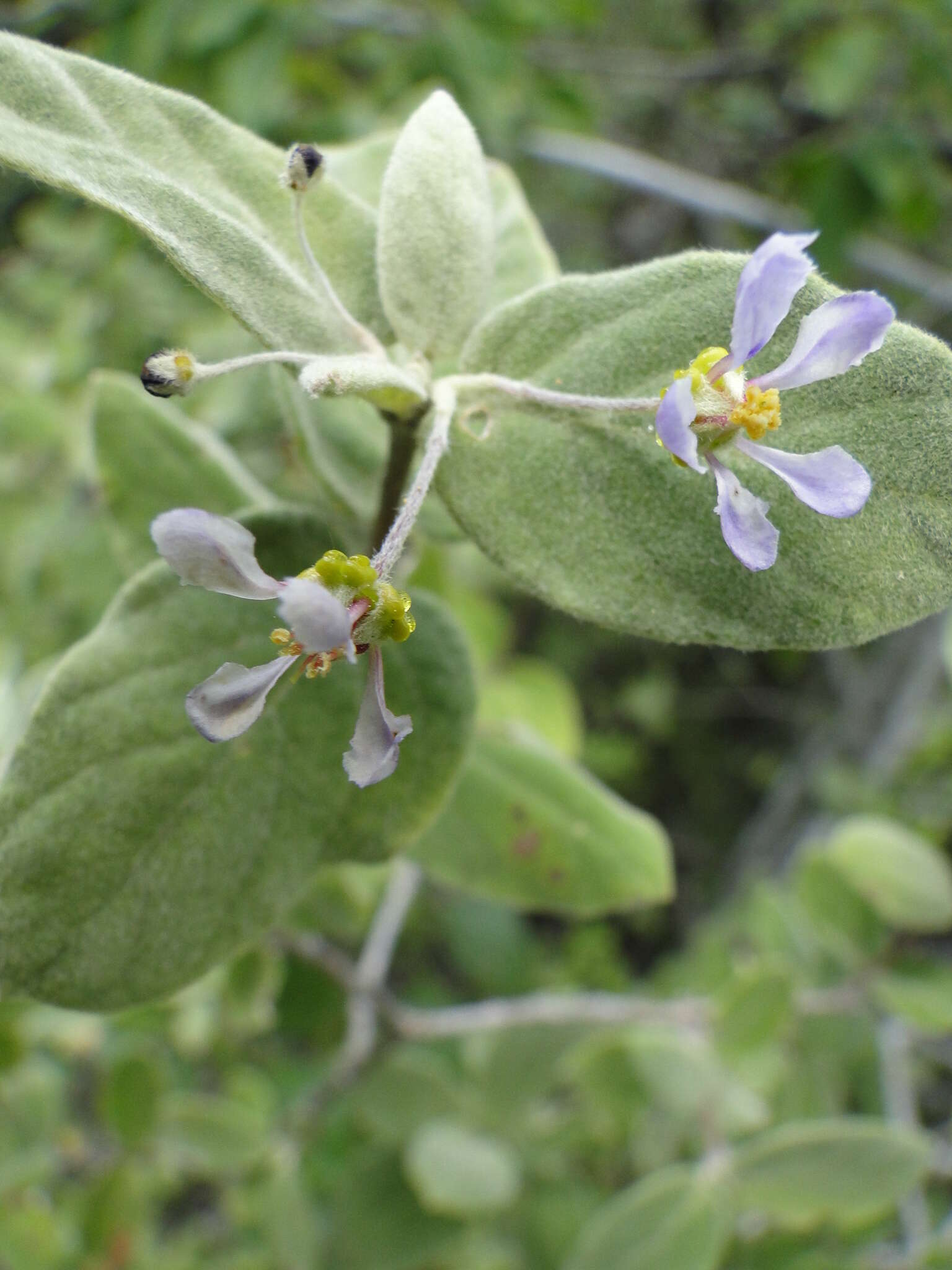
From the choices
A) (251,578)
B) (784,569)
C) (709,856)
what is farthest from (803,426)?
(709,856)

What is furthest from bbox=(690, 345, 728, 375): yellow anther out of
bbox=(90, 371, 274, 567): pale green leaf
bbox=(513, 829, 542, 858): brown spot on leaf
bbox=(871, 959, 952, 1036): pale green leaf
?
bbox=(871, 959, 952, 1036): pale green leaf

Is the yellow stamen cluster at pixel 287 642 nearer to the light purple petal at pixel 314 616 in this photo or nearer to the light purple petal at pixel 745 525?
the light purple petal at pixel 314 616

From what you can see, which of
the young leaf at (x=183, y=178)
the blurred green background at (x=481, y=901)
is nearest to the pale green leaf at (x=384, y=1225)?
the blurred green background at (x=481, y=901)

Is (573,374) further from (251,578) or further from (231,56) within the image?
(231,56)

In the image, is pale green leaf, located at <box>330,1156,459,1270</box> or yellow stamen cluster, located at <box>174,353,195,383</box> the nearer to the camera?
yellow stamen cluster, located at <box>174,353,195,383</box>

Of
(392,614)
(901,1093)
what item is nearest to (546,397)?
(392,614)

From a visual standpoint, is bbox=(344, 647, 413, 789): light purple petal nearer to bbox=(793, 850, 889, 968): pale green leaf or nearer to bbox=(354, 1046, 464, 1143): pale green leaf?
bbox=(354, 1046, 464, 1143): pale green leaf

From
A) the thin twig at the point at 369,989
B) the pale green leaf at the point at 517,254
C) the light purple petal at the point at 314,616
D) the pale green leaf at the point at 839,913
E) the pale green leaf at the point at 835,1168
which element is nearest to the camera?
the light purple petal at the point at 314,616
